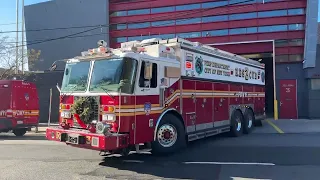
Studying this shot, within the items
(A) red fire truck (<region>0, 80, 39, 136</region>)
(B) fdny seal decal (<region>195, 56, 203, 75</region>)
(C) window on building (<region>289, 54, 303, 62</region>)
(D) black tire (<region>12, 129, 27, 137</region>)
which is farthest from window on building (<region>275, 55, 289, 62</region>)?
(D) black tire (<region>12, 129, 27, 137</region>)

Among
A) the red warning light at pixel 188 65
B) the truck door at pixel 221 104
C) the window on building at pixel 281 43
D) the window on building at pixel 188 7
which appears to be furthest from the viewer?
the window on building at pixel 188 7

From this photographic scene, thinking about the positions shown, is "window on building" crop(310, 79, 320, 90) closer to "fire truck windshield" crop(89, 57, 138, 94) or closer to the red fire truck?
"fire truck windshield" crop(89, 57, 138, 94)

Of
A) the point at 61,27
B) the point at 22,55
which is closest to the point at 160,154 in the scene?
the point at 61,27

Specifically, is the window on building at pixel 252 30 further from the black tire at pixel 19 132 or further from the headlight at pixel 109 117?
the headlight at pixel 109 117

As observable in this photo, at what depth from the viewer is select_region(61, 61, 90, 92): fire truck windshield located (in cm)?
786

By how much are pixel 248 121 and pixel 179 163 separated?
21.0ft

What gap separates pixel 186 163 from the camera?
763 cm

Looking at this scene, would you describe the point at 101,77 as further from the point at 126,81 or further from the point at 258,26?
the point at 258,26

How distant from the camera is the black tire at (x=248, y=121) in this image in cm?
1278

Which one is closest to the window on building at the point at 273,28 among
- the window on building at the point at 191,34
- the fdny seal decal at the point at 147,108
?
the window on building at the point at 191,34

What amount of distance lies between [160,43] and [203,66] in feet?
5.48

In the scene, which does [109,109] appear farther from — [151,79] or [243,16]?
[243,16]

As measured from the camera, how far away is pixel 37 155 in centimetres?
897

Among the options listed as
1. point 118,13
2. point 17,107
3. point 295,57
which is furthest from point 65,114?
point 295,57
